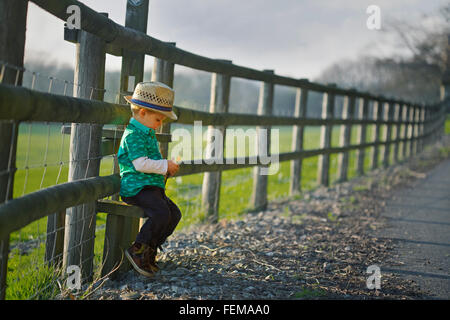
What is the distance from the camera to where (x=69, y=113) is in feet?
8.22

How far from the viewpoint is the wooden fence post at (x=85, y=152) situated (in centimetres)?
305

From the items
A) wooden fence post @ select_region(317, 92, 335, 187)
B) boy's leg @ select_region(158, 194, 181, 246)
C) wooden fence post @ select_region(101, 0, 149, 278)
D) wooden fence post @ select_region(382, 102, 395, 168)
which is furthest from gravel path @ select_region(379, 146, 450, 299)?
wooden fence post @ select_region(382, 102, 395, 168)

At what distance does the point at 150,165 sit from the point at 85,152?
534mm

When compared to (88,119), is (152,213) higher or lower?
lower

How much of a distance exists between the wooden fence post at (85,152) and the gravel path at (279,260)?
0.87 ft

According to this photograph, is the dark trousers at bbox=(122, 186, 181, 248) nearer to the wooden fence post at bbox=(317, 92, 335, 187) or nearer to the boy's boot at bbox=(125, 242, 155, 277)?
the boy's boot at bbox=(125, 242, 155, 277)

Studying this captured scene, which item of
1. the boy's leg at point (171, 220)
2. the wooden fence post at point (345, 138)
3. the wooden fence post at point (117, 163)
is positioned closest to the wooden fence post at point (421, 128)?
the wooden fence post at point (345, 138)

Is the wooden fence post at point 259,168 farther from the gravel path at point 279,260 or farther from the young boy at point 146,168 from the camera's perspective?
the young boy at point 146,168

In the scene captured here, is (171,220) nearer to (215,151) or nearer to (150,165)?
(150,165)

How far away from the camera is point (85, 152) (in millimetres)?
3133

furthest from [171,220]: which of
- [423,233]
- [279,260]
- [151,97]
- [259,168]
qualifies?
[259,168]
